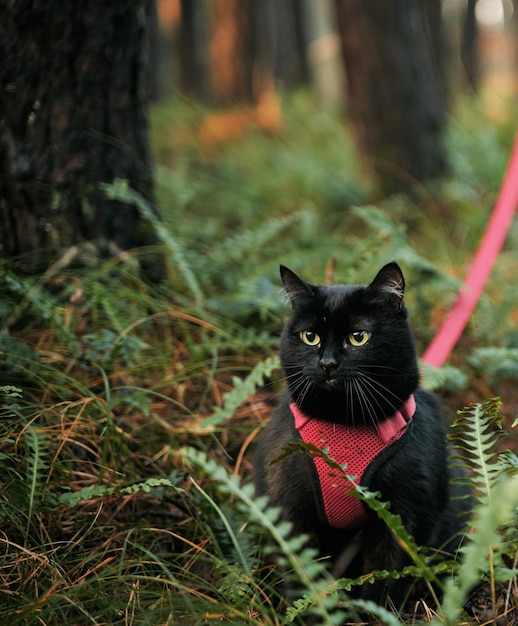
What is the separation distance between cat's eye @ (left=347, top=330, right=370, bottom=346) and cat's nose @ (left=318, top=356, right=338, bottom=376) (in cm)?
13

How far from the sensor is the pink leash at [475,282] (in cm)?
327

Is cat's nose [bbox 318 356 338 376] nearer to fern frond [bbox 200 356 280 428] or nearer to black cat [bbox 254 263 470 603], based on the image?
black cat [bbox 254 263 470 603]

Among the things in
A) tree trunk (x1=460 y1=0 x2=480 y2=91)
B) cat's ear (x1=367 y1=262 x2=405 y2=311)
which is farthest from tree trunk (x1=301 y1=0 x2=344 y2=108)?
cat's ear (x1=367 y1=262 x2=405 y2=311)

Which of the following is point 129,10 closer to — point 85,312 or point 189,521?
point 85,312

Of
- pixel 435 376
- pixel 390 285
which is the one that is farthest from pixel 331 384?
pixel 435 376

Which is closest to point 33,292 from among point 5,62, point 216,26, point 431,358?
point 5,62

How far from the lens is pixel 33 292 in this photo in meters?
2.95

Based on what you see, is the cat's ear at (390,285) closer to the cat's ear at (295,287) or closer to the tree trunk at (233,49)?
the cat's ear at (295,287)

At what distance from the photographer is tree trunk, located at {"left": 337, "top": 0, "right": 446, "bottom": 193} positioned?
621 centimetres

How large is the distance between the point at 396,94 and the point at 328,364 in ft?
15.5

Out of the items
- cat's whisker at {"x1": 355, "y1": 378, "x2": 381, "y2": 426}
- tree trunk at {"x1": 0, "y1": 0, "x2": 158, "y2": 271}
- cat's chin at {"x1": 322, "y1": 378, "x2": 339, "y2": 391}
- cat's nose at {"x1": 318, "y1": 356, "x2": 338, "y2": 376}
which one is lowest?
cat's whisker at {"x1": 355, "y1": 378, "x2": 381, "y2": 426}

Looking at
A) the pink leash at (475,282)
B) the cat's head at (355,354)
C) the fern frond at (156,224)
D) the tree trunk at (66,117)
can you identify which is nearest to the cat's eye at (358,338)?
the cat's head at (355,354)

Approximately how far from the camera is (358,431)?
223cm

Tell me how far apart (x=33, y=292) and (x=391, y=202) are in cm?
374
